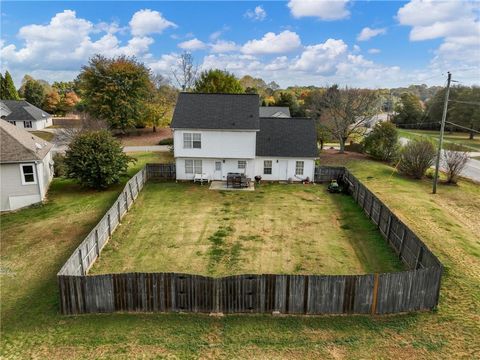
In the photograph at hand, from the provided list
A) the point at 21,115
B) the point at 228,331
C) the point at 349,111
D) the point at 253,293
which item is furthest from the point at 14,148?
the point at 21,115

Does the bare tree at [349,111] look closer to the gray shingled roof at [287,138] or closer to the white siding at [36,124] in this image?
the gray shingled roof at [287,138]

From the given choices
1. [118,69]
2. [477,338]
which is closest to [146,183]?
[477,338]

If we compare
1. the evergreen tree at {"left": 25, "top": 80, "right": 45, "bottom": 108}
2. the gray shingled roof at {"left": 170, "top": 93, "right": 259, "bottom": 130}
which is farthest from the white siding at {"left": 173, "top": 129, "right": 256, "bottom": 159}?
the evergreen tree at {"left": 25, "top": 80, "right": 45, "bottom": 108}

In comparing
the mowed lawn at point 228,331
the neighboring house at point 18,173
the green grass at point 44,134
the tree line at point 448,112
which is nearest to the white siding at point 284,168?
the mowed lawn at point 228,331

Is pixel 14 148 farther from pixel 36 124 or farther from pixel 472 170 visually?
pixel 36 124

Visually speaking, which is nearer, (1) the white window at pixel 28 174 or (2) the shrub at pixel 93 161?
(1) the white window at pixel 28 174

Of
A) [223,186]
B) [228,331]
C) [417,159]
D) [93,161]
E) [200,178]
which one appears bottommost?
[228,331]
